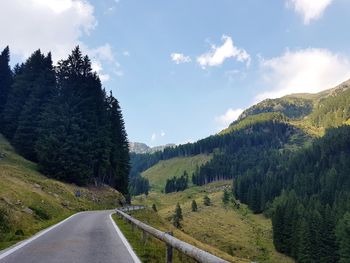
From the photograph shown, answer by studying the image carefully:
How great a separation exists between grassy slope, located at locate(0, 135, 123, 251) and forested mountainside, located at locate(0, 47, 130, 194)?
9.10 ft

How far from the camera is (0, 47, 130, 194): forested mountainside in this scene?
193 feet

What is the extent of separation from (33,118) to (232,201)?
128 metres

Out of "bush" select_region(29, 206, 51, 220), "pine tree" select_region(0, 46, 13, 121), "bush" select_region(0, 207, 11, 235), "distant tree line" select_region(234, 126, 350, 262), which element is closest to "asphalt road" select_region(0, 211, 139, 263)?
"bush" select_region(0, 207, 11, 235)

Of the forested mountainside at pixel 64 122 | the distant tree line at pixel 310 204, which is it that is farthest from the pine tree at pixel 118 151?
the distant tree line at pixel 310 204

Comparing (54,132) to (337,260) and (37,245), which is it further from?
(337,260)

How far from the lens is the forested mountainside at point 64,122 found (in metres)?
58.8

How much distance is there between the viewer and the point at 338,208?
376 ft

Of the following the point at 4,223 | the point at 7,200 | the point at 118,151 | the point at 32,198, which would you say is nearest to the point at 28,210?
the point at 7,200

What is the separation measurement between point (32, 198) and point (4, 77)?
58.1 meters

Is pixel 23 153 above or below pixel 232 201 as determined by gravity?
above

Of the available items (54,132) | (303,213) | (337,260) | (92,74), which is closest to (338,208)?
(303,213)

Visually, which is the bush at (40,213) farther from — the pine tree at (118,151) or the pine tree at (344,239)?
the pine tree at (344,239)

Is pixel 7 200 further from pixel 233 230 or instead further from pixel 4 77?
pixel 233 230

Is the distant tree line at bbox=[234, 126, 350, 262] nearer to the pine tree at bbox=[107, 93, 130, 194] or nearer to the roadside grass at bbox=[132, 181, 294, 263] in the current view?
the roadside grass at bbox=[132, 181, 294, 263]
